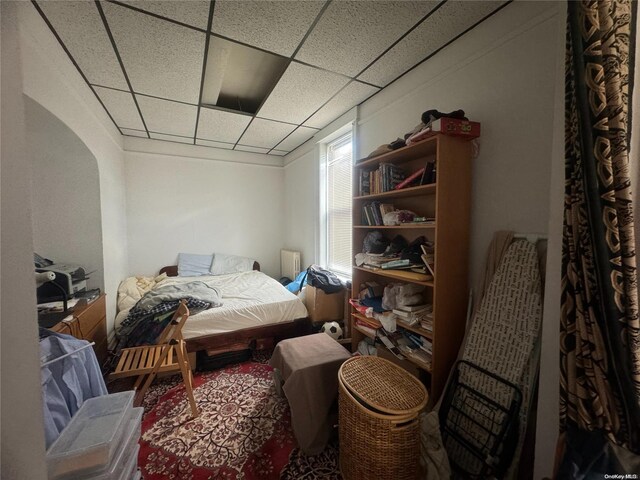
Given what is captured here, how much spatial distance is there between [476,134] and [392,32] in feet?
2.70

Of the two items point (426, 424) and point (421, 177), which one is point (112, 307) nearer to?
point (426, 424)

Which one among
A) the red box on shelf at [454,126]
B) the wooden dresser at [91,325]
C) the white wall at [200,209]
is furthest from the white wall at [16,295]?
the white wall at [200,209]

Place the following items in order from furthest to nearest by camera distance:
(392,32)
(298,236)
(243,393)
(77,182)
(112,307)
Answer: (298,236), (112,307), (77,182), (243,393), (392,32)

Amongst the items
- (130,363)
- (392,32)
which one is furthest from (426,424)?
(392,32)

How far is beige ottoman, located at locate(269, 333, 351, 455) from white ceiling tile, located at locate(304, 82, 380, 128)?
221 centimetres

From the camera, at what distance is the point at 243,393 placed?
196 cm

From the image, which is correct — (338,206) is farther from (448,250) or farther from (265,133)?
(448,250)

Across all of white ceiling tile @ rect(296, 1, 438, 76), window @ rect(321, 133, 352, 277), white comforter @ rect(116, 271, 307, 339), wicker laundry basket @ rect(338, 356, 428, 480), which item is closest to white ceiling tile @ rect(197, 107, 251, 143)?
window @ rect(321, 133, 352, 277)

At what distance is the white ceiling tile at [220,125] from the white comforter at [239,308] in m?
2.05

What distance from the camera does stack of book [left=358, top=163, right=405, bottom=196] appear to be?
1756 mm

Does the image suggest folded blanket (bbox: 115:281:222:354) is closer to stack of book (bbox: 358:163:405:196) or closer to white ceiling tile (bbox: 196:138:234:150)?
stack of book (bbox: 358:163:405:196)

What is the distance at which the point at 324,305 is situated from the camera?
8.26 feet

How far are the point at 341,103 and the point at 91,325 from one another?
2988 millimetres

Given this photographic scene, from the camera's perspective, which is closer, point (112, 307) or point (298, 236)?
point (112, 307)
